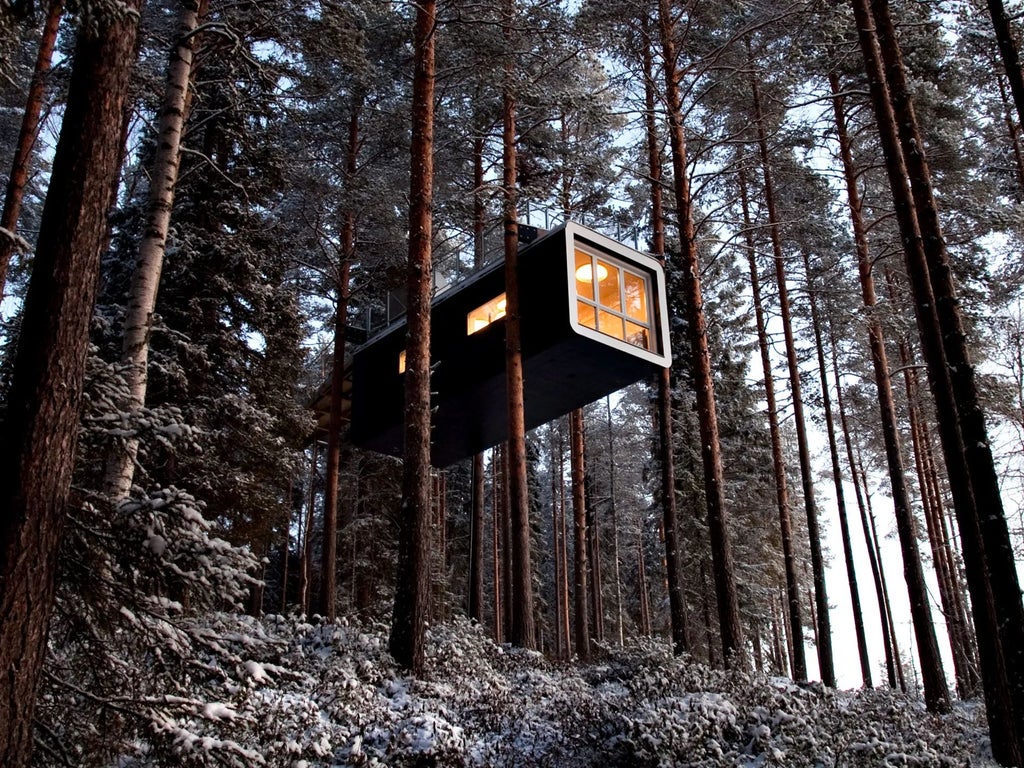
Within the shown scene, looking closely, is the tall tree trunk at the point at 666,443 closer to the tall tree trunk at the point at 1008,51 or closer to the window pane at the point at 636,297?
the window pane at the point at 636,297

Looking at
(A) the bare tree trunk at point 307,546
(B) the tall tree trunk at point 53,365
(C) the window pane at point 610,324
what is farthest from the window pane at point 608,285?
(A) the bare tree trunk at point 307,546

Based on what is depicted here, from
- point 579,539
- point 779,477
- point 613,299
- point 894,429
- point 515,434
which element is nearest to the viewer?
point 894,429

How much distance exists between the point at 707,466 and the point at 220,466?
29.5 ft

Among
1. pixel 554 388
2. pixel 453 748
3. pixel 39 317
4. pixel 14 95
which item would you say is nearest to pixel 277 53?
pixel 554 388

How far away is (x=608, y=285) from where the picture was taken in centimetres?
1502

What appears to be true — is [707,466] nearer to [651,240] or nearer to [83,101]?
[651,240]

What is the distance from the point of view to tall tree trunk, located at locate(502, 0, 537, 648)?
13516 millimetres

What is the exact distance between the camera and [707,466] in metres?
13.0

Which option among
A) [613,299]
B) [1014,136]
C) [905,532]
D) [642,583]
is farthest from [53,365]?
[642,583]

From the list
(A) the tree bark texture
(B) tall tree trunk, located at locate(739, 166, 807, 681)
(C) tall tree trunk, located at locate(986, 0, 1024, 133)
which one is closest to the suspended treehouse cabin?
(B) tall tree trunk, located at locate(739, 166, 807, 681)

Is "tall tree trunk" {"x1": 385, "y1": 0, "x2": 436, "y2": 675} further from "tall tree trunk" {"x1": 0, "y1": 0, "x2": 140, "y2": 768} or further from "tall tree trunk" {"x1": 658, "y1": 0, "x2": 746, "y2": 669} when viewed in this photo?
"tall tree trunk" {"x1": 0, "y1": 0, "x2": 140, "y2": 768}

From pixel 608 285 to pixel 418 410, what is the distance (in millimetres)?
6461

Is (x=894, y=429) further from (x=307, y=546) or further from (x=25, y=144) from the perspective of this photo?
(x=307, y=546)

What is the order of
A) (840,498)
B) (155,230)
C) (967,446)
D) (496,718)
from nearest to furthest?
(967,446)
(496,718)
(155,230)
(840,498)
